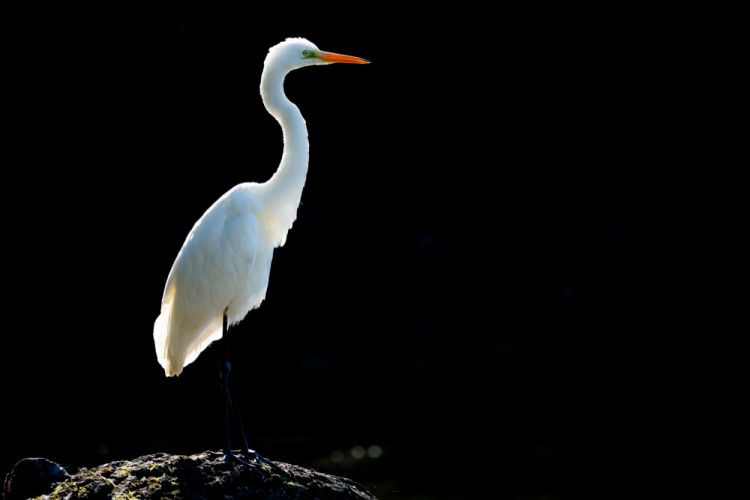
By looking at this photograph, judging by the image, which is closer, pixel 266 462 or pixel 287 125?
pixel 266 462

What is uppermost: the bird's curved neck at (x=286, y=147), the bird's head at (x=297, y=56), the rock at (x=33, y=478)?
the bird's head at (x=297, y=56)

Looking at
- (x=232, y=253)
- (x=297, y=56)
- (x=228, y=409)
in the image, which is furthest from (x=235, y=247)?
(x=297, y=56)

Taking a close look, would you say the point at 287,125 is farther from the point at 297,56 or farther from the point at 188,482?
the point at 188,482

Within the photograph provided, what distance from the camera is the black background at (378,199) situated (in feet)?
43.5

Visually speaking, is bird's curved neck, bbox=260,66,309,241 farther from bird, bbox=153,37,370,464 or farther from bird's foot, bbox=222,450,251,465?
bird's foot, bbox=222,450,251,465

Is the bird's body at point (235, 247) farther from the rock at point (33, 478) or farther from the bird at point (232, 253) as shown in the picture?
the rock at point (33, 478)

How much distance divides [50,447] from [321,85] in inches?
383

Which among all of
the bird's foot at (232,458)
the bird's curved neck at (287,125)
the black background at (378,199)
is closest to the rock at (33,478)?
the bird's foot at (232,458)

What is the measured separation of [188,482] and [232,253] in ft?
4.60

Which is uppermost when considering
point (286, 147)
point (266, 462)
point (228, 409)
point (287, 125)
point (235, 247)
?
point (287, 125)

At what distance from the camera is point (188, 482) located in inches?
193

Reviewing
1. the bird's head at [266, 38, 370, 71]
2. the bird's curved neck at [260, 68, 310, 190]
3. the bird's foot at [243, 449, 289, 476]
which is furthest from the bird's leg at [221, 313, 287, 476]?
the bird's head at [266, 38, 370, 71]

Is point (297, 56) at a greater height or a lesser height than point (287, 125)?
greater

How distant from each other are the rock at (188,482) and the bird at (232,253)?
1.91 ft
